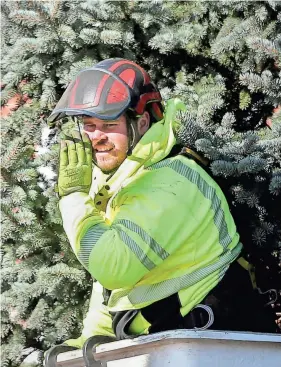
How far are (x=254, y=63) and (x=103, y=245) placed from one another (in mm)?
1510

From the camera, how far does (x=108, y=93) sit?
118 inches

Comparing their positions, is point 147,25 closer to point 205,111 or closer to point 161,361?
point 205,111

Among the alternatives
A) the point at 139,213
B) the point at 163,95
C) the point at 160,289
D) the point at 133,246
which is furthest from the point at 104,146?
the point at 163,95

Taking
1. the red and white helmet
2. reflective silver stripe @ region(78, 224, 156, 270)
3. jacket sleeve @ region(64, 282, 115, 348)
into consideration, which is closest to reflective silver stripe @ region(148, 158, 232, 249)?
the red and white helmet

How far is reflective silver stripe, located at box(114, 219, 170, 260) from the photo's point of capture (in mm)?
2834

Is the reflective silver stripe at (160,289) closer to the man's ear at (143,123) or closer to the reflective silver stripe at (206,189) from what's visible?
the reflective silver stripe at (206,189)

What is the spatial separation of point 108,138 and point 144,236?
46cm

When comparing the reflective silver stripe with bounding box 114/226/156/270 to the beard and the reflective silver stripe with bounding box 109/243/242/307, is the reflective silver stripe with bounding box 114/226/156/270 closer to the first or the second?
the reflective silver stripe with bounding box 109/243/242/307

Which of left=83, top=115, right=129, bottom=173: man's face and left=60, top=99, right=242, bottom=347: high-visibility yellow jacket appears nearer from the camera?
left=60, top=99, right=242, bottom=347: high-visibility yellow jacket

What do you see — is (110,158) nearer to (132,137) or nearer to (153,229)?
(132,137)

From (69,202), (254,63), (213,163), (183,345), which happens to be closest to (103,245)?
(69,202)

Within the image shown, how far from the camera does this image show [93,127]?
3.10 m

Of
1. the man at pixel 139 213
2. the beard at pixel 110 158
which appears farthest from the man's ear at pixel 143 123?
the beard at pixel 110 158

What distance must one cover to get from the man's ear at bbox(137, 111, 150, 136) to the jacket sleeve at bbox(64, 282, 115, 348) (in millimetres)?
678
